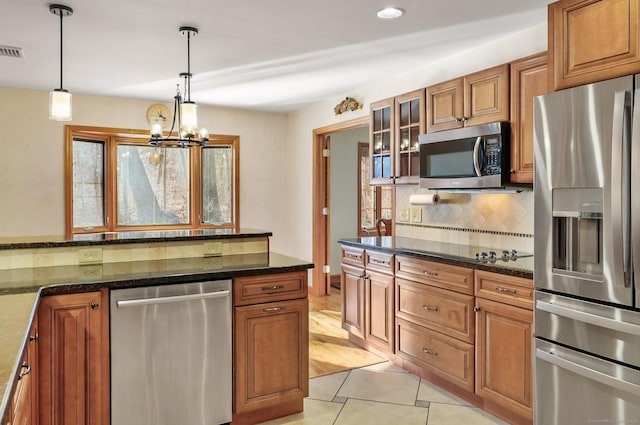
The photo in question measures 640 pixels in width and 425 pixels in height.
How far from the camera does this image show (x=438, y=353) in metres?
3.06

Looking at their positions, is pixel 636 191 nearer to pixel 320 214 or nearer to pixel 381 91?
pixel 381 91

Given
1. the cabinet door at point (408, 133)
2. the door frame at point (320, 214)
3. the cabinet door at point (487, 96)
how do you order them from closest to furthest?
1. the cabinet door at point (487, 96)
2. the cabinet door at point (408, 133)
3. the door frame at point (320, 214)

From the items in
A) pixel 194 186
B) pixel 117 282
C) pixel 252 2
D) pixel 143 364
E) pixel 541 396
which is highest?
pixel 252 2

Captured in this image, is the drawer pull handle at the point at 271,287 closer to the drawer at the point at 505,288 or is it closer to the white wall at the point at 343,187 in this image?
the drawer at the point at 505,288

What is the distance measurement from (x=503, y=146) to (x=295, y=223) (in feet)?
12.1

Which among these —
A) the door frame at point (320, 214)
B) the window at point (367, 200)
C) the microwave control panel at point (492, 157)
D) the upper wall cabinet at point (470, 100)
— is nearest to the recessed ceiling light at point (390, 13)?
the upper wall cabinet at point (470, 100)

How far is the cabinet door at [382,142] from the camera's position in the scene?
3.91 meters

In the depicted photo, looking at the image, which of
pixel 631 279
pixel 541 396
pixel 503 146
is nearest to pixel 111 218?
pixel 503 146

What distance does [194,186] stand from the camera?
5.81 m

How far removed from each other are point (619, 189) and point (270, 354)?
1876 mm

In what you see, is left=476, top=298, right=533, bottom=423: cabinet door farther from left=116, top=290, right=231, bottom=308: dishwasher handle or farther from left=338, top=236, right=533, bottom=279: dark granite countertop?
left=116, top=290, right=231, bottom=308: dishwasher handle

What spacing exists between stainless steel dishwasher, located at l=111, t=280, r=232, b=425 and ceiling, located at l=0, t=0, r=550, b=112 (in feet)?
5.48

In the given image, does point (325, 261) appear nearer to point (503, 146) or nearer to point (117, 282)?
point (503, 146)

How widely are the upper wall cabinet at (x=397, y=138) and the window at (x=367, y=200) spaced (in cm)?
263
